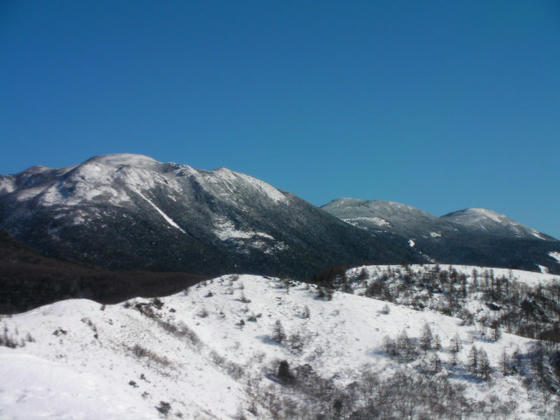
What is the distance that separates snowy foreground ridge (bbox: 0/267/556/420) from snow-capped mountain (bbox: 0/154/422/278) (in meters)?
102

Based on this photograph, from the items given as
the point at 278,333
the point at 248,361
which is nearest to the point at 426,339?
the point at 278,333

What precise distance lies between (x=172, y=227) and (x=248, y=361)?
435ft

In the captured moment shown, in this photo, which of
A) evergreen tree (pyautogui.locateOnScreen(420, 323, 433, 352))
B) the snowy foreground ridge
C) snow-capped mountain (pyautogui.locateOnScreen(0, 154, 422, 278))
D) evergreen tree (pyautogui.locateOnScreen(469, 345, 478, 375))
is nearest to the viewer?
the snowy foreground ridge

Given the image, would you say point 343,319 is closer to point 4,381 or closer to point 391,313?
point 391,313

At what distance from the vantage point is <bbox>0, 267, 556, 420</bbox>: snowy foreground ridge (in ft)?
46.0

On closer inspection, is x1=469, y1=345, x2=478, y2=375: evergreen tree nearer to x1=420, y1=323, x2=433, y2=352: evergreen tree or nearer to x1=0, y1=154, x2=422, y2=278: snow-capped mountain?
x1=420, y1=323, x2=433, y2=352: evergreen tree

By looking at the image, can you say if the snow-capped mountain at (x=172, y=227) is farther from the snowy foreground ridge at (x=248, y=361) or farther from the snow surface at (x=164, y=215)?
the snowy foreground ridge at (x=248, y=361)

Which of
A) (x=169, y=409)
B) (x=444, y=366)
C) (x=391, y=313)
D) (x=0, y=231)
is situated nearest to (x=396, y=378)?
(x=444, y=366)

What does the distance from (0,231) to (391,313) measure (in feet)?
447

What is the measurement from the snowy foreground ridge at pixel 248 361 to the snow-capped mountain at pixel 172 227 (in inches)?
4001

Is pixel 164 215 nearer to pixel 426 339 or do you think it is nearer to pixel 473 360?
pixel 426 339

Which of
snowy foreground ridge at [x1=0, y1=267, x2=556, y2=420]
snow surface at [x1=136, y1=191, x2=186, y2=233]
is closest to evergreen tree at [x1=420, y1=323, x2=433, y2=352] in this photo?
snowy foreground ridge at [x1=0, y1=267, x2=556, y2=420]

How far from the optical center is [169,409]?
1474 cm

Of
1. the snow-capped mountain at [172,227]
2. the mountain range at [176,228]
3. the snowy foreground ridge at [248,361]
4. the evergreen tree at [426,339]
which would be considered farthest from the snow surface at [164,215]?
the evergreen tree at [426,339]
